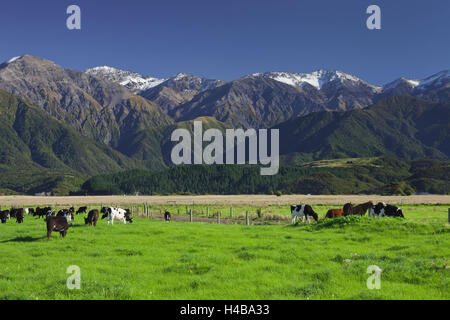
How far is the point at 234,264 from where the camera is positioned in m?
18.9

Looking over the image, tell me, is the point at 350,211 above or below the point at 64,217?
below

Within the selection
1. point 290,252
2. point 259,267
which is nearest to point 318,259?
point 290,252

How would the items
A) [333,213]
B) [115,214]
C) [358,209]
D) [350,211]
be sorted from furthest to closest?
[358,209] < [350,211] < [333,213] < [115,214]

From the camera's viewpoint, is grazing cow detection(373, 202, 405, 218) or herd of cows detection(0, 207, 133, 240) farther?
grazing cow detection(373, 202, 405, 218)

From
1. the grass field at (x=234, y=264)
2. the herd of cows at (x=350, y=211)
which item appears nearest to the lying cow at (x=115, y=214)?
the grass field at (x=234, y=264)

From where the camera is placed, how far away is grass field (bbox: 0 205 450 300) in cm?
1392

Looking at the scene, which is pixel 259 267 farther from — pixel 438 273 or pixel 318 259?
pixel 438 273

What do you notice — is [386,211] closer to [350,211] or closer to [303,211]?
[350,211]

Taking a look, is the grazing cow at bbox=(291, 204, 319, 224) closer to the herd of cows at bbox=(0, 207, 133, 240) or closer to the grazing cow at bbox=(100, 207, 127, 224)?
the herd of cows at bbox=(0, 207, 133, 240)

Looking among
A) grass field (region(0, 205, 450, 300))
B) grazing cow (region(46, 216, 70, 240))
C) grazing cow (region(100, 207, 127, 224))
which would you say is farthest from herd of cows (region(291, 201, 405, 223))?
grazing cow (region(46, 216, 70, 240))

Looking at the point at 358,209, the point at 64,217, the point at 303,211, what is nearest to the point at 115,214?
the point at 64,217

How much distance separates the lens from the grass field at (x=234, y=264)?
1392cm

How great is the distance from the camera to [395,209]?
1651 inches

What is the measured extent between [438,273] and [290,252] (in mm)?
7637
